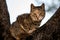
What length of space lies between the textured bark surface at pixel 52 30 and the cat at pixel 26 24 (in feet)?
1.20

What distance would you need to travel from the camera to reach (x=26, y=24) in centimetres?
222

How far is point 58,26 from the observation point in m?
1.61

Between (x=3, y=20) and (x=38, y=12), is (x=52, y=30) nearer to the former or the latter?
(x=3, y=20)

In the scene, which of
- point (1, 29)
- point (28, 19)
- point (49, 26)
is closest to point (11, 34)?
point (1, 29)

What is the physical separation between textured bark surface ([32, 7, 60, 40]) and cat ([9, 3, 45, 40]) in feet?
1.20

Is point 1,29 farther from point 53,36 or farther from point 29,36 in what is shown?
point 53,36

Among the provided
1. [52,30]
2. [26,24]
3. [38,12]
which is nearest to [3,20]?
[26,24]

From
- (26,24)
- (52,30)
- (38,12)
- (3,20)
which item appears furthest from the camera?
(38,12)

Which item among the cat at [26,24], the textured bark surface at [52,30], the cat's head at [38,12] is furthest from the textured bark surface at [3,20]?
the textured bark surface at [52,30]

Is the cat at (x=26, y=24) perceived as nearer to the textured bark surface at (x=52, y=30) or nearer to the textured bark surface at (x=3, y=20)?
the textured bark surface at (x=3, y=20)

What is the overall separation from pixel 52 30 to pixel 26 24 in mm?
629

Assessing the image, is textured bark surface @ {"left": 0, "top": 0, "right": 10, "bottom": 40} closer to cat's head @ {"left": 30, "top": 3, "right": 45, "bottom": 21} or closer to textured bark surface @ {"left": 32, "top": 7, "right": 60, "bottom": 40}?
cat's head @ {"left": 30, "top": 3, "right": 45, "bottom": 21}

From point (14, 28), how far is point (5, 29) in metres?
0.14

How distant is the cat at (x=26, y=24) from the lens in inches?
82.0
